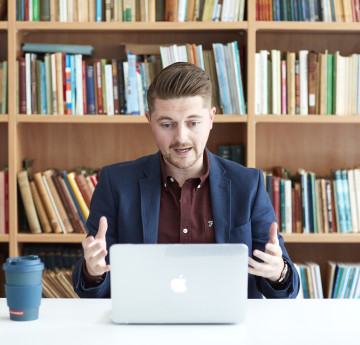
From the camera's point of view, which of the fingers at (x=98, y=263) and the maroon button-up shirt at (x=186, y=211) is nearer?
the fingers at (x=98, y=263)

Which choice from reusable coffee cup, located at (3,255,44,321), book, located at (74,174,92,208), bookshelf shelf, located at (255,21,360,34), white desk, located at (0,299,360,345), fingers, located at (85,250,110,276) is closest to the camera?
white desk, located at (0,299,360,345)

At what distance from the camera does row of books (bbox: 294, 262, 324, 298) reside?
9.57ft

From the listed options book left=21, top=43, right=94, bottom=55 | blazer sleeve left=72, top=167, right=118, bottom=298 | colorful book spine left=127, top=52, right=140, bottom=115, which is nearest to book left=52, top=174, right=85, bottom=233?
colorful book spine left=127, top=52, right=140, bottom=115

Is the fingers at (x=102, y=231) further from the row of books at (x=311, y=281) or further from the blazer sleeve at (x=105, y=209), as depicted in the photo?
the row of books at (x=311, y=281)

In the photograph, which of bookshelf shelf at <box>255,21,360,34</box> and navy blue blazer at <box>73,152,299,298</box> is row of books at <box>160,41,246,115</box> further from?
navy blue blazer at <box>73,152,299,298</box>

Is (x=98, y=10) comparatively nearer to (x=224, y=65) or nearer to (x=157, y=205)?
(x=224, y=65)

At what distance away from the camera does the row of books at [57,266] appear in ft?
9.47

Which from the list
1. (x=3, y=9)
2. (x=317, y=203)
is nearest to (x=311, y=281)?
(x=317, y=203)

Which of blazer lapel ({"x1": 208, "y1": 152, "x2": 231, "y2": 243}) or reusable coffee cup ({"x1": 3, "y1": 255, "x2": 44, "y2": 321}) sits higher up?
blazer lapel ({"x1": 208, "y1": 152, "x2": 231, "y2": 243})

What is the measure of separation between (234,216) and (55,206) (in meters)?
1.21

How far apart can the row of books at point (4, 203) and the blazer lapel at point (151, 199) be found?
114 cm

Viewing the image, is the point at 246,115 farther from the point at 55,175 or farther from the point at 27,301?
the point at 27,301

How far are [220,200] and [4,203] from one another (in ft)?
4.37

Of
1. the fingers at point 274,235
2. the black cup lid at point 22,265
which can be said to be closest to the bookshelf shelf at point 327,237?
the fingers at point 274,235
